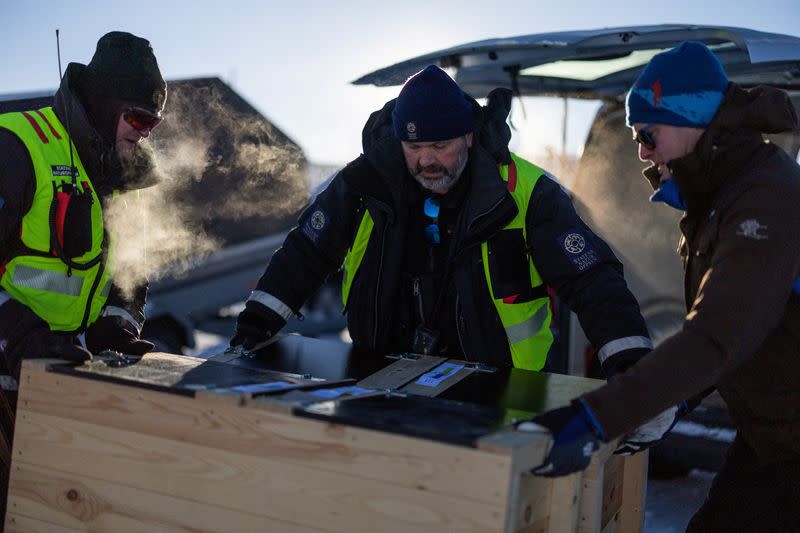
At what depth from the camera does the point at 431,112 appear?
3307 mm

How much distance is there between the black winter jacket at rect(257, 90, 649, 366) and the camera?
10.2ft

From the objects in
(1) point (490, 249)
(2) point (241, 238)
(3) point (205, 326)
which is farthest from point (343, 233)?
(3) point (205, 326)

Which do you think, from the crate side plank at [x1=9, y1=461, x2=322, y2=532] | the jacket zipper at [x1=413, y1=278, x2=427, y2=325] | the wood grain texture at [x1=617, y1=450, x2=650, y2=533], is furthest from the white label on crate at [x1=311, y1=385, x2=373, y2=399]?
the wood grain texture at [x1=617, y1=450, x2=650, y2=533]

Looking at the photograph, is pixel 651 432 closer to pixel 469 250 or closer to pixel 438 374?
pixel 438 374

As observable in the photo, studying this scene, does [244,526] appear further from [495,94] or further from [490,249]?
[495,94]

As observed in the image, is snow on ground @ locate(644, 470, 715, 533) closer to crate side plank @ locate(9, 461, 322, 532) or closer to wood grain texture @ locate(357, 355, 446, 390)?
wood grain texture @ locate(357, 355, 446, 390)

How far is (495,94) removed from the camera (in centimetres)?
352

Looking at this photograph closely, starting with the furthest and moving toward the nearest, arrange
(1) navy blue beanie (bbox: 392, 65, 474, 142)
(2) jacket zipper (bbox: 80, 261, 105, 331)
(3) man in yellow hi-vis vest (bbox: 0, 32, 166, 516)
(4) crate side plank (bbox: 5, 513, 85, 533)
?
1. (1) navy blue beanie (bbox: 392, 65, 474, 142)
2. (2) jacket zipper (bbox: 80, 261, 105, 331)
3. (3) man in yellow hi-vis vest (bbox: 0, 32, 166, 516)
4. (4) crate side plank (bbox: 5, 513, 85, 533)

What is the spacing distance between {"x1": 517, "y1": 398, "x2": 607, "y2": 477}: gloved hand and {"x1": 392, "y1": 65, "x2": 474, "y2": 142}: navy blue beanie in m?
1.41

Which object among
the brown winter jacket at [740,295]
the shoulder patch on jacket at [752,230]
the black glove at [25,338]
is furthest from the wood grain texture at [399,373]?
the shoulder patch on jacket at [752,230]

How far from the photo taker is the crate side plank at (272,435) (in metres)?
2.04

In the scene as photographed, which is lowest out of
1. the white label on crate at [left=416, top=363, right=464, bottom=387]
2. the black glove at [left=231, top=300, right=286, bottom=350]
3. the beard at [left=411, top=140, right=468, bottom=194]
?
the white label on crate at [left=416, top=363, right=464, bottom=387]

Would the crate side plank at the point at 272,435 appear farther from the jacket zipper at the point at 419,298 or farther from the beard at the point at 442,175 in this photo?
the beard at the point at 442,175

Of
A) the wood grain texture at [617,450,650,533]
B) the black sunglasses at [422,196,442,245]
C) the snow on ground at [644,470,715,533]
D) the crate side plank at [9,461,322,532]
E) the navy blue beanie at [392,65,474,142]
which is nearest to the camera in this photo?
the crate side plank at [9,461,322,532]
